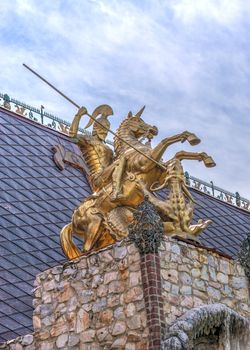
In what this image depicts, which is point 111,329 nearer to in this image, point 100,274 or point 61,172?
point 100,274

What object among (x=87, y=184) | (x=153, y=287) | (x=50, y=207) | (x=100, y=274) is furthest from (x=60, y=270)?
(x=87, y=184)

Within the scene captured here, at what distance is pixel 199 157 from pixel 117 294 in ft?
10.7

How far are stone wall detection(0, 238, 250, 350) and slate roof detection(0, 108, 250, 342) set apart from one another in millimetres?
2172

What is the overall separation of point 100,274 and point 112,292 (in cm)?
49

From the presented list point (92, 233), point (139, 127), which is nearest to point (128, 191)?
point (92, 233)

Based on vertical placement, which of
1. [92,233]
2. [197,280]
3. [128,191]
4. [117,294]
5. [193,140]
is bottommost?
[117,294]

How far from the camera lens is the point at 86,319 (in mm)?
19469

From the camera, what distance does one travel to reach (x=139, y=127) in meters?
22.3

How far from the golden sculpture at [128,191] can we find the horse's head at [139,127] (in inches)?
5.1

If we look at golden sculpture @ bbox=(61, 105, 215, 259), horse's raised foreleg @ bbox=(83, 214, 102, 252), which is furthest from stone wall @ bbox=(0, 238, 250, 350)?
horse's raised foreleg @ bbox=(83, 214, 102, 252)

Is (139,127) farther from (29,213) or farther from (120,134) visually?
(29,213)

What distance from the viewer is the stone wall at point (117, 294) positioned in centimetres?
A: 1884

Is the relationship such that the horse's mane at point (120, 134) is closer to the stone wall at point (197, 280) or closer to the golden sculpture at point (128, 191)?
the golden sculpture at point (128, 191)

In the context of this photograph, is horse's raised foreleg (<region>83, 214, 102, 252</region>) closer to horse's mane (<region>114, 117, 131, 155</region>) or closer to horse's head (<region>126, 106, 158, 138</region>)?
horse's mane (<region>114, 117, 131, 155</region>)
